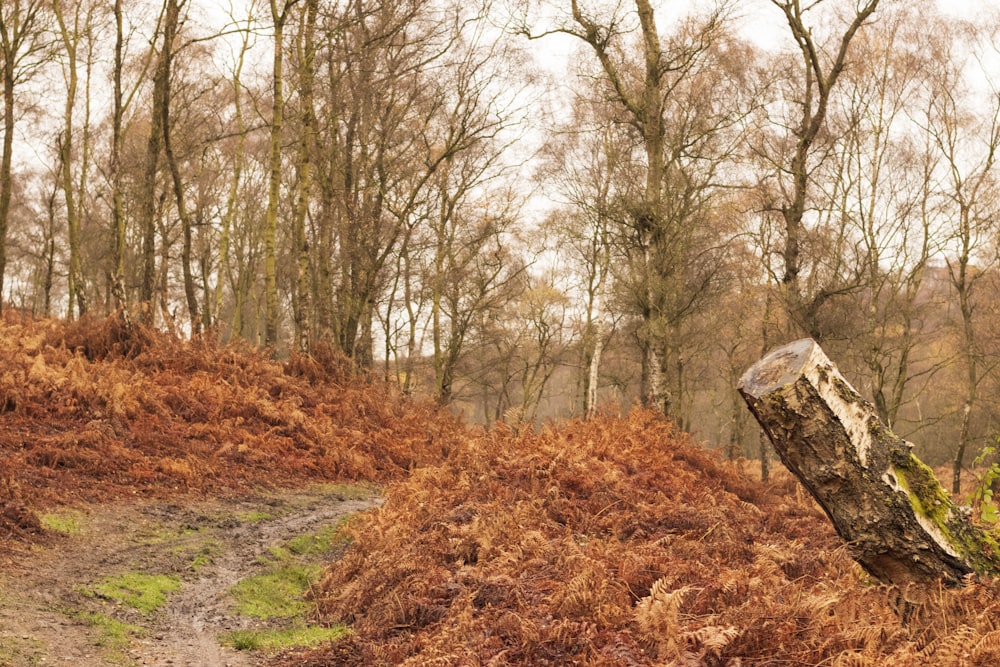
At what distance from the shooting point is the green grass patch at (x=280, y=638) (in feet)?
19.8

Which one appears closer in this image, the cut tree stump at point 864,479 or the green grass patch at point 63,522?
the cut tree stump at point 864,479

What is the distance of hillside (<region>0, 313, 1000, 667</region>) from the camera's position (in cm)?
450

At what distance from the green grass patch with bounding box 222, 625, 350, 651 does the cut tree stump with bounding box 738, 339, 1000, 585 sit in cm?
376

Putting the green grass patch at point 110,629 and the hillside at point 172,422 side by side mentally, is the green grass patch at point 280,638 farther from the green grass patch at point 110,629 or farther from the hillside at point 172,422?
the hillside at point 172,422

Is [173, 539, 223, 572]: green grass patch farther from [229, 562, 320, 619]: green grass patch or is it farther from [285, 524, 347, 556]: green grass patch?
[285, 524, 347, 556]: green grass patch

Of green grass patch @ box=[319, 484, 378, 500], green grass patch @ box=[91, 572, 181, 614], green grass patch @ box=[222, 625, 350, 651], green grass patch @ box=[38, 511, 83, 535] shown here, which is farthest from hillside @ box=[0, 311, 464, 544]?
green grass patch @ box=[222, 625, 350, 651]

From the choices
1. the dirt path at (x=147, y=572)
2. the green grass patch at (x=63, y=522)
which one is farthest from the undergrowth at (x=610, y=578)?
the green grass patch at (x=63, y=522)

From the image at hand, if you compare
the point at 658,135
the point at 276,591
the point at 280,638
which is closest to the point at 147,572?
the point at 276,591

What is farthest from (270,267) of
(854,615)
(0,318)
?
(854,615)

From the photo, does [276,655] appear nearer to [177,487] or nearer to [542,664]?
[542,664]

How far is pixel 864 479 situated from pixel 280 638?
14.6 ft

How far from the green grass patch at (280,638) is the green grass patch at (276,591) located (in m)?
0.50

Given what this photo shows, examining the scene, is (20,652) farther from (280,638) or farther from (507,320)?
(507,320)

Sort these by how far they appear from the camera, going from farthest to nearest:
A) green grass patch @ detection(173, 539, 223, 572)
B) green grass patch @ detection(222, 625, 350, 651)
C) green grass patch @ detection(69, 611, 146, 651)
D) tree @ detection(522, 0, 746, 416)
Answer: tree @ detection(522, 0, 746, 416) → green grass patch @ detection(173, 539, 223, 572) → green grass patch @ detection(222, 625, 350, 651) → green grass patch @ detection(69, 611, 146, 651)
